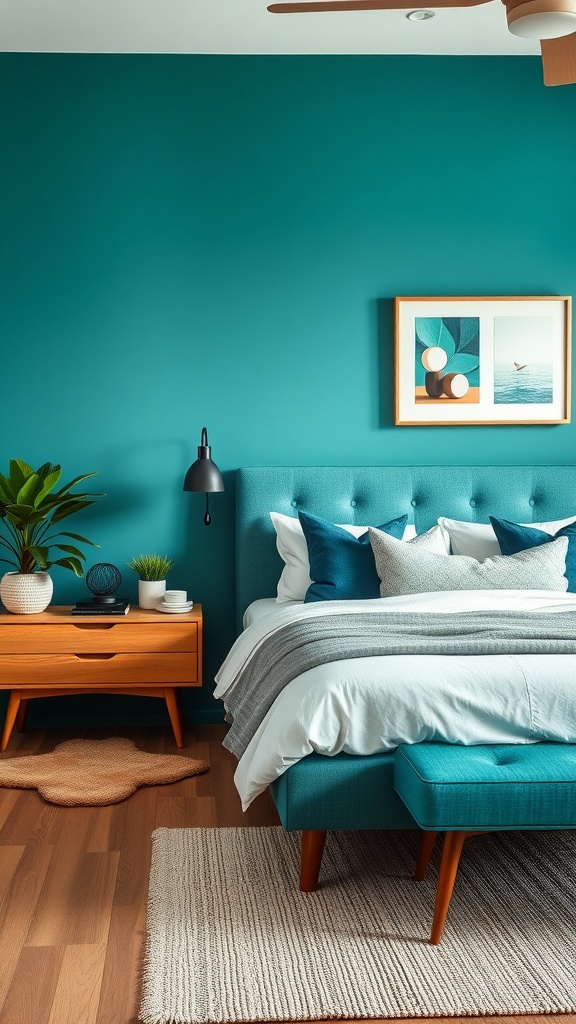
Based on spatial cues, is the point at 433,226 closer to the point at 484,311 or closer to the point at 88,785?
the point at 484,311

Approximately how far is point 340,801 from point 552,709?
1.98 ft

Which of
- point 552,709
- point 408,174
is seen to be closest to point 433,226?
point 408,174

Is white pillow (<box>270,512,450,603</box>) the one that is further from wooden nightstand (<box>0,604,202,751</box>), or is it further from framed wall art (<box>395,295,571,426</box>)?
framed wall art (<box>395,295,571,426</box>)

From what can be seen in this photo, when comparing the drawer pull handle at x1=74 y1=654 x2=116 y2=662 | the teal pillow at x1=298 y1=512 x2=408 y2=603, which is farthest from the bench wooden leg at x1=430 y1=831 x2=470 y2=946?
the drawer pull handle at x1=74 y1=654 x2=116 y2=662

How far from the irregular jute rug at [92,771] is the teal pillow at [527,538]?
59.2 inches

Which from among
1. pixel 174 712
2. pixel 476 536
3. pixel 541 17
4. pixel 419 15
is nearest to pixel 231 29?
pixel 419 15

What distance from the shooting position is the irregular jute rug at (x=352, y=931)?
2.03m

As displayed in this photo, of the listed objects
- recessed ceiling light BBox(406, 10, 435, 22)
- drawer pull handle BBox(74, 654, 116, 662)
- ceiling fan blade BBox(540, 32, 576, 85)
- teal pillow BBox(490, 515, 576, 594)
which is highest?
recessed ceiling light BBox(406, 10, 435, 22)

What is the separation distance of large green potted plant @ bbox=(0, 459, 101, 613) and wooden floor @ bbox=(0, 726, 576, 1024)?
0.63 meters

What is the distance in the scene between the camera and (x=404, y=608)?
10.8ft

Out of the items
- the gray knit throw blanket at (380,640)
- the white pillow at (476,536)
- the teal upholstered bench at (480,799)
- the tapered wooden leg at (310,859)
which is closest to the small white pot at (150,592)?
the gray knit throw blanket at (380,640)

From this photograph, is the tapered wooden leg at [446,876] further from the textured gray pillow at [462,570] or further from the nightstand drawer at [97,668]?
the nightstand drawer at [97,668]

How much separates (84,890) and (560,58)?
2722 millimetres

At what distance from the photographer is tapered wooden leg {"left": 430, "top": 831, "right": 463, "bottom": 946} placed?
87.1 inches
